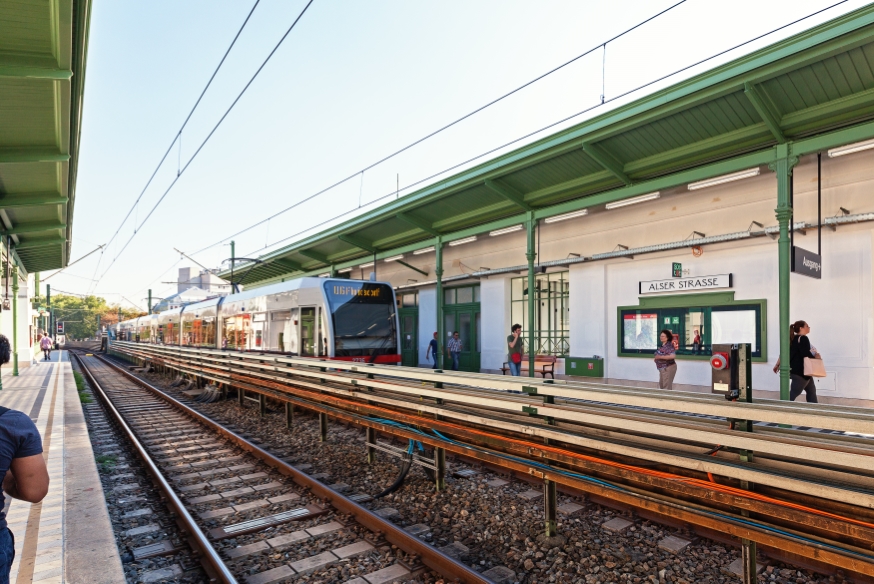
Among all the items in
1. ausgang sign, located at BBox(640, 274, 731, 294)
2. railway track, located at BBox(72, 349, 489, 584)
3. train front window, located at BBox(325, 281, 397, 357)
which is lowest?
railway track, located at BBox(72, 349, 489, 584)

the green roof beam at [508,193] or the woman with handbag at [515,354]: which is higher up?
the green roof beam at [508,193]

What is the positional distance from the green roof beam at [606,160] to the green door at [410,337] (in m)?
11.8

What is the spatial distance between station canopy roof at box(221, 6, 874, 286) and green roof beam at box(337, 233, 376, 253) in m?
3.14

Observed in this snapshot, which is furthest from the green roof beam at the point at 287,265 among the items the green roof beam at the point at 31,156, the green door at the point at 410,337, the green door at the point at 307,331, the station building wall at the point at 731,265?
the green roof beam at the point at 31,156

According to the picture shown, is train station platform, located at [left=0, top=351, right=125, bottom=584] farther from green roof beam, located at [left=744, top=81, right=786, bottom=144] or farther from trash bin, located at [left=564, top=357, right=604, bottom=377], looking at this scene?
trash bin, located at [left=564, top=357, right=604, bottom=377]

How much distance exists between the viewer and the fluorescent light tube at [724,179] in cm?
1079

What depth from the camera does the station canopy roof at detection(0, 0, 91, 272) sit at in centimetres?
571

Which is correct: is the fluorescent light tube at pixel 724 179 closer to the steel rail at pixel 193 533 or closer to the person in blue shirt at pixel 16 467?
the steel rail at pixel 193 533

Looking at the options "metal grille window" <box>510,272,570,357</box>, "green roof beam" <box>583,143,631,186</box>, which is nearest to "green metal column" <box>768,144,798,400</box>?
"green roof beam" <box>583,143,631,186</box>

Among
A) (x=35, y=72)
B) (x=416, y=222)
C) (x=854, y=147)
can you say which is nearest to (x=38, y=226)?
(x=416, y=222)

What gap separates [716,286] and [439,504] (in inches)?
385

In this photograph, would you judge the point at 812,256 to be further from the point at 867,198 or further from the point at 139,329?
the point at 139,329

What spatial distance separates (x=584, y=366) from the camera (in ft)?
49.6

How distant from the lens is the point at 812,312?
10.7m
